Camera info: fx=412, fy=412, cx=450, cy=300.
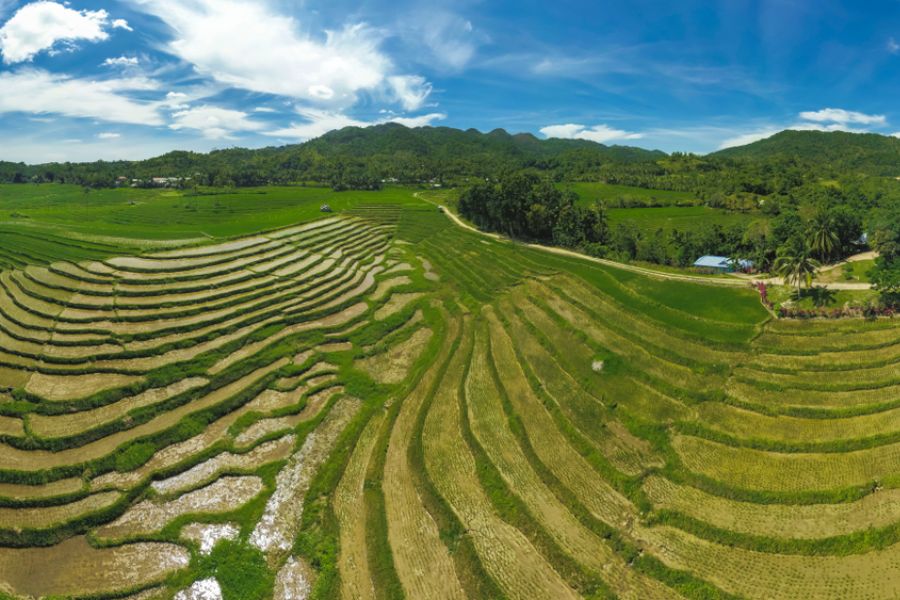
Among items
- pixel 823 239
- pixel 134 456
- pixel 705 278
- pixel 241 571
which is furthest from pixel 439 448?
pixel 823 239

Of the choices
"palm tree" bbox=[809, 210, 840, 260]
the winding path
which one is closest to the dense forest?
"palm tree" bbox=[809, 210, 840, 260]

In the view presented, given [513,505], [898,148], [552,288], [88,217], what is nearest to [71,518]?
[513,505]

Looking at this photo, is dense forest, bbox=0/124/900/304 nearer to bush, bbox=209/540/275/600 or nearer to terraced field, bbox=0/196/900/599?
terraced field, bbox=0/196/900/599

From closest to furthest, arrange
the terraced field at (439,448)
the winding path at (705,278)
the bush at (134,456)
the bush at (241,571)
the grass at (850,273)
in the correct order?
the bush at (241,571) < the terraced field at (439,448) < the bush at (134,456) < the winding path at (705,278) < the grass at (850,273)

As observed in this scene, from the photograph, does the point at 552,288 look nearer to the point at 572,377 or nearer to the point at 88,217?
the point at 572,377

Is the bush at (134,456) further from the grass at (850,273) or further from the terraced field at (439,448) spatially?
the grass at (850,273)

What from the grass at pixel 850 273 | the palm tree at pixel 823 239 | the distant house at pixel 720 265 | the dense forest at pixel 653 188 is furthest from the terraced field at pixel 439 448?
the dense forest at pixel 653 188
